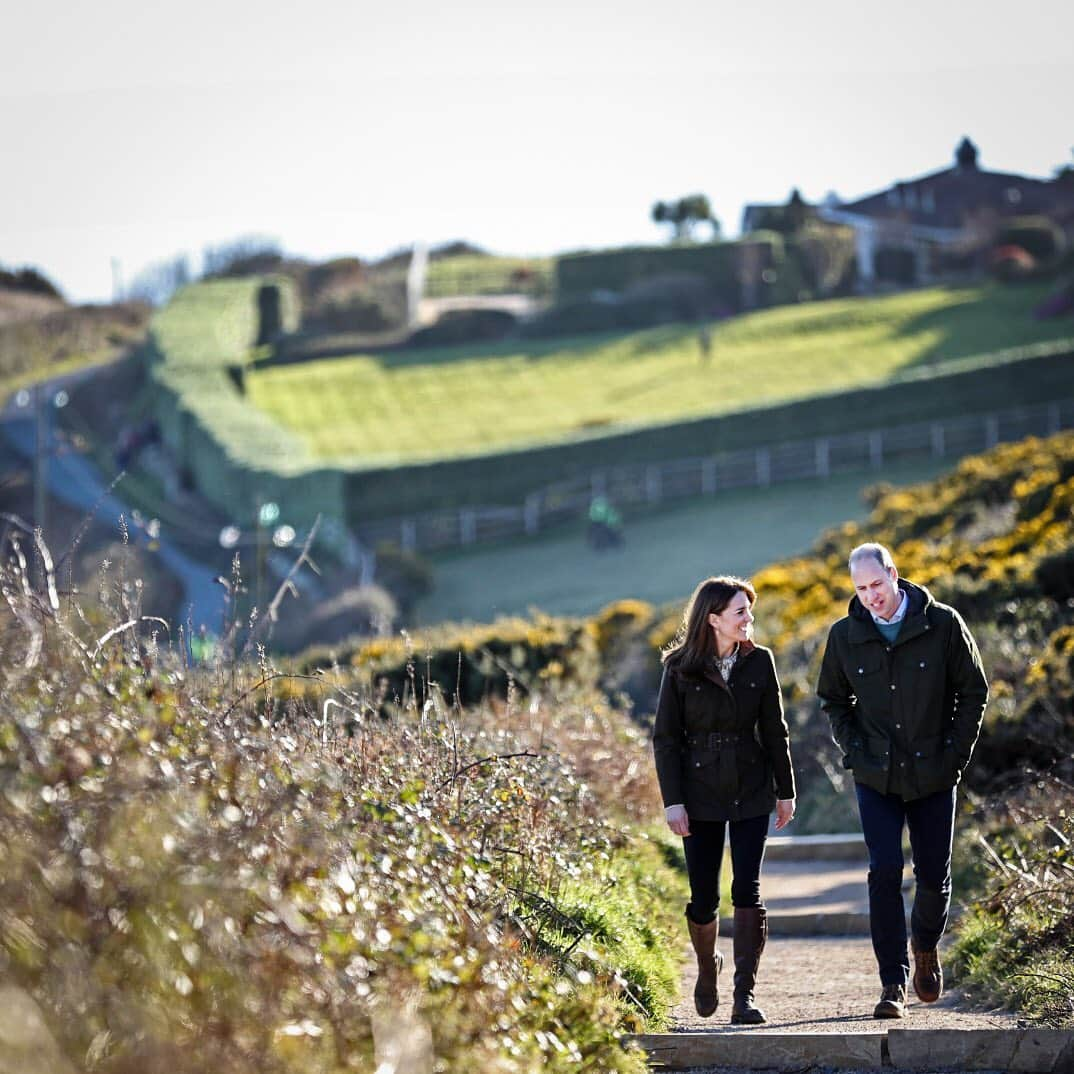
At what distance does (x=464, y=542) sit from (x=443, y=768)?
30491 millimetres

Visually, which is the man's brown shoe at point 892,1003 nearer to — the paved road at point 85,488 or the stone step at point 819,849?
the stone step at point 819,849

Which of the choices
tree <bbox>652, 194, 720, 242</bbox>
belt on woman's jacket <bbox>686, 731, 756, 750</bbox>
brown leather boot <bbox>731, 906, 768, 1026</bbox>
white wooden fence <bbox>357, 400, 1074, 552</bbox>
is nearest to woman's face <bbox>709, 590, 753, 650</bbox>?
belt on woman's jacket <bbox>686, 731, 756, 750</bbox>

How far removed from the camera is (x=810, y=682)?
1476 cm

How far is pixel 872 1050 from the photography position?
6387mm

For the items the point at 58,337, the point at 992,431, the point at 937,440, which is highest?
the point at 58,337

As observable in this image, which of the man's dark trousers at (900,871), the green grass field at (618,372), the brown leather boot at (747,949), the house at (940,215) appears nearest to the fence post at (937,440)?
the green grass field at (618,372)

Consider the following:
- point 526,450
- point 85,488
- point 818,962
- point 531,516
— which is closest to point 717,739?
point 818,962

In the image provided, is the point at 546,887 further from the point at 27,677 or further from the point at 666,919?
the point at 27,677

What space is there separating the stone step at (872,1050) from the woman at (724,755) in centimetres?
53

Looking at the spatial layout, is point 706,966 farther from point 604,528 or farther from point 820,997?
point 604,528

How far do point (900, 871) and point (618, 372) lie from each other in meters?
47.7

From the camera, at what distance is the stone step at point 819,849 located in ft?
39.4

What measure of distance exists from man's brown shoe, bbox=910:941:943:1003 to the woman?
600mm

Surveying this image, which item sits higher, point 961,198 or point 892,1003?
point 961,198
